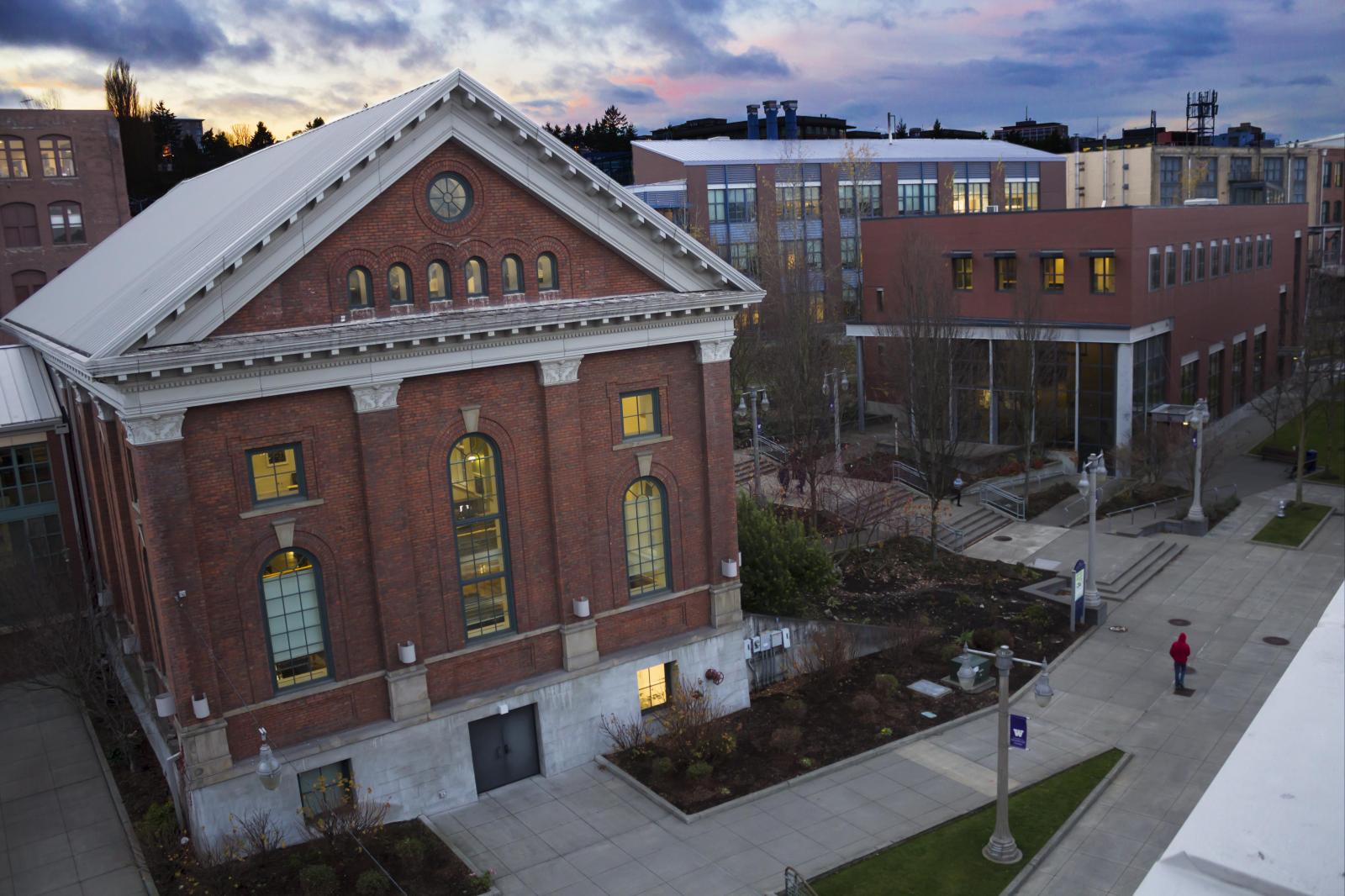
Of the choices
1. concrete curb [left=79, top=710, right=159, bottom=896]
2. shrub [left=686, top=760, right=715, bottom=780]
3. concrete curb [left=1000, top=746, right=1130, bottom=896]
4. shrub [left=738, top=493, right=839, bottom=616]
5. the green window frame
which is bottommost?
concrete curb [left=1000, top=746, right=1130, bottom=896]

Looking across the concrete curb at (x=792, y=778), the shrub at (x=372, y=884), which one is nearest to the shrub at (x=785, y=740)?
the concrete curb at (x=792, y=778)

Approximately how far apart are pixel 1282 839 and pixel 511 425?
2237cm

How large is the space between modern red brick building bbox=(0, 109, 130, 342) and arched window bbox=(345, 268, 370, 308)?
44878mm

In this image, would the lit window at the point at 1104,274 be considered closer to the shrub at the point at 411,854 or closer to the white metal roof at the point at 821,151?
the white metal roof at the point at 821,151

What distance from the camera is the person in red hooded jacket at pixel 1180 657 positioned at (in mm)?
26766

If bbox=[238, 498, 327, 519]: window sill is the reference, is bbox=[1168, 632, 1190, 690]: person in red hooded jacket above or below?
below

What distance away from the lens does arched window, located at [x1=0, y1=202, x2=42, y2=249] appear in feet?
187

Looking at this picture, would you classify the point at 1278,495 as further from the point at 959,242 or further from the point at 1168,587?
the point at 959,242

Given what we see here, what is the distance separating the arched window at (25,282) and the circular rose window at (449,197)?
147ft

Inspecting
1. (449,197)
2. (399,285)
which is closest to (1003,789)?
(399,285)

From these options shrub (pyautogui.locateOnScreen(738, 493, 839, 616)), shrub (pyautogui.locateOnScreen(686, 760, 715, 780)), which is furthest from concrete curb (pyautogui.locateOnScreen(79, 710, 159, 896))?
shrub (pyautogui.locateOnScreen(738, 493, 839, 616))

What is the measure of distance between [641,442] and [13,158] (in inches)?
1970

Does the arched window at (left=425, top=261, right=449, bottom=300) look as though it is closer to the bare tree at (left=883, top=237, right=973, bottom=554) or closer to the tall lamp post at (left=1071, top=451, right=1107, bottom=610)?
the tall lamp post at (left=1071, top=451, right=1107, bottom=610)

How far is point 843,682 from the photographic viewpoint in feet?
93.3
